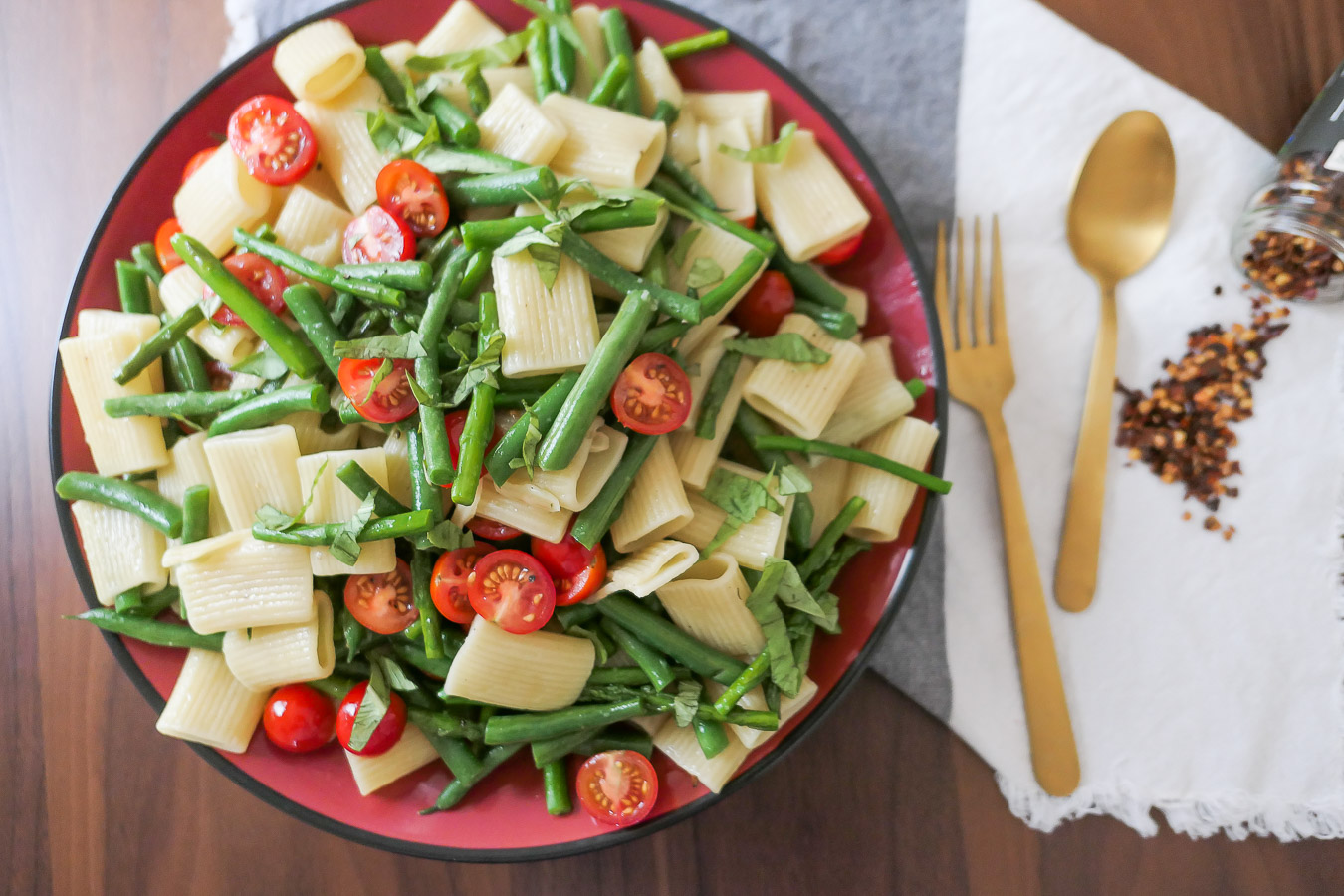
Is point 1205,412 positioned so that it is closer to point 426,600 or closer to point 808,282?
point 808,282

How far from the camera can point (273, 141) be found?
1.81m

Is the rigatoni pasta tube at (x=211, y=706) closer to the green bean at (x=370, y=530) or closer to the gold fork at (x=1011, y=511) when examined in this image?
the green bean at (x=370, y=530)

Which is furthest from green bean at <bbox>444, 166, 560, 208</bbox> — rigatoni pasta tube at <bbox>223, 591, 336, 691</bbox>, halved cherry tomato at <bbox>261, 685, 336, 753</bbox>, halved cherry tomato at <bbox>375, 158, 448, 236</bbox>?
halved cherry tomato at <bbox>261, 685, 336, 753</bbox>

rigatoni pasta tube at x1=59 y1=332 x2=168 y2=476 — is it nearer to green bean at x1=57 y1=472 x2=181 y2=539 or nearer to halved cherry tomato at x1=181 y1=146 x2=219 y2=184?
green bean at x1=57 y1=472 x2=181 y2=539

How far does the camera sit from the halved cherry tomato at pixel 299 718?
182 centimetres

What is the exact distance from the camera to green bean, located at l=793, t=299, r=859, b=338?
6.24 feet

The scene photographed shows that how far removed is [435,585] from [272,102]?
1.13 m

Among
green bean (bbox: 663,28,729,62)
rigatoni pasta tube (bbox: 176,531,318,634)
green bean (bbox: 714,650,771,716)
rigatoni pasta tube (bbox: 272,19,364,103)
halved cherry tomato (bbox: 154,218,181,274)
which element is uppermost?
rigatoni pasta tube (bbox: 272,19,364,103)

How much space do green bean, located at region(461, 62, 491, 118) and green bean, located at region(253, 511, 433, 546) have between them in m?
0.92

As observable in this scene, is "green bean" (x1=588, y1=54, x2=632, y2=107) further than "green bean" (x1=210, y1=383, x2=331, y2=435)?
Yes

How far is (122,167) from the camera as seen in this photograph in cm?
234

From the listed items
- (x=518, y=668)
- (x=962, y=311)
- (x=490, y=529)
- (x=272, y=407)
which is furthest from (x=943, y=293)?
(x=272, y=407)

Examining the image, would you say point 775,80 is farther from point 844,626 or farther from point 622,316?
point 844,626

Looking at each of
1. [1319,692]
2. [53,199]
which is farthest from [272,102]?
[1319,692]
